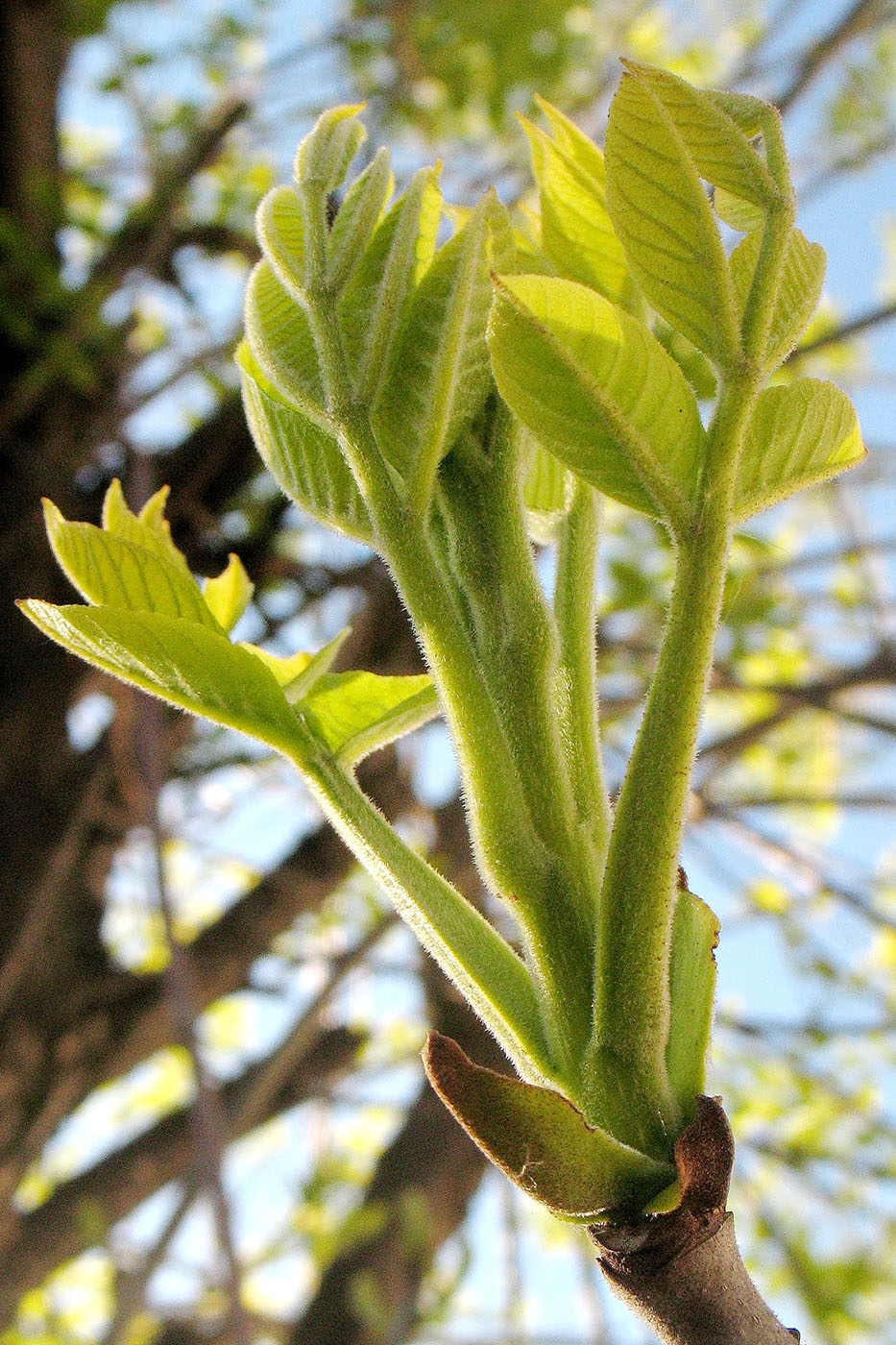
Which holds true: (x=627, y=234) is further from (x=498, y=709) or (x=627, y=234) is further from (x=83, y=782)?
(x=83, y=782)

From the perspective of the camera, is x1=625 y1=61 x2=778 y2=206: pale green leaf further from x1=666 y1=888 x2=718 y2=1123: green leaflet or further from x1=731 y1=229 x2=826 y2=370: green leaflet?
→ x1=666 y1=888 x2=718 y2=1123: green leaflet

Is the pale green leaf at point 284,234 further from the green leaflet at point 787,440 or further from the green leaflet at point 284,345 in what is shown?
the green leaflet at point 787,440

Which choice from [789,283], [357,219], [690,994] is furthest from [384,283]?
[690,994]

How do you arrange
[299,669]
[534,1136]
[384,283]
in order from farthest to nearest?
1. [299,669]
2. [384,283]
3. [534,1136]

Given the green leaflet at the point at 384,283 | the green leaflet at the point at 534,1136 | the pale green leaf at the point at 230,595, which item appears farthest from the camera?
the pale green leaf at the point at 230,595

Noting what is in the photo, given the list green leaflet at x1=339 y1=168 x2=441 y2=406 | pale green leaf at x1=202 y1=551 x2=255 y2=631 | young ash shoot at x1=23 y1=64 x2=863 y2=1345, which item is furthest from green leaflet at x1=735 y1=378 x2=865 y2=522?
pale green leaf at x1=202 y1=551 x2=255 y2=631

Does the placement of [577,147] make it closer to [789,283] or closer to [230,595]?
[789,283]

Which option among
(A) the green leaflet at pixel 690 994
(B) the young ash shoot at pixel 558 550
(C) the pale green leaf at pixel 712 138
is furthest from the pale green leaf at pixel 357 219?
(A) the green leaflet at pixel 690 994
